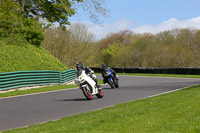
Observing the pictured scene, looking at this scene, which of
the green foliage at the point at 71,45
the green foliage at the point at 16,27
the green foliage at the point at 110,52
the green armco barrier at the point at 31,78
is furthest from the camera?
the green foliage at the point at 110,52

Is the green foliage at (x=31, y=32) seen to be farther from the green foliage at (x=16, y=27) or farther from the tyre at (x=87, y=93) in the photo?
the tyre at (x=87, y=93)

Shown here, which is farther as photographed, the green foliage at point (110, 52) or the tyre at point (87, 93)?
the green foliage at point (110, 52)

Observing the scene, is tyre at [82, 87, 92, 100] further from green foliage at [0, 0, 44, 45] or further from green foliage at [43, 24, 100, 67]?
green foliage at [43, 24, 100, 67]

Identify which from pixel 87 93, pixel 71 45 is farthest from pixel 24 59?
pixel 71 45

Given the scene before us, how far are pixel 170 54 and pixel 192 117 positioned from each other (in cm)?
6723

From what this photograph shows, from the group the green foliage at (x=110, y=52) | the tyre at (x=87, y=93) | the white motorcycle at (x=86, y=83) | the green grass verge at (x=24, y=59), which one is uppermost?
the green foliage at (x=110, y=52)

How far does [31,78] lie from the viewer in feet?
78.1

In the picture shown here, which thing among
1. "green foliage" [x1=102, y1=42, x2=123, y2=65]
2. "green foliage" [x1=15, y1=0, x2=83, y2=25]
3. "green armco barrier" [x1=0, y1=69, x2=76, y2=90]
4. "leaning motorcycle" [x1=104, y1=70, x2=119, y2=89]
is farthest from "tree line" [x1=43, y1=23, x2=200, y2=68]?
"leaning motorcycle" [x1=104, y1=70, x2=119, y2=89]

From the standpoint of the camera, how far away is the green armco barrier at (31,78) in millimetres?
21273

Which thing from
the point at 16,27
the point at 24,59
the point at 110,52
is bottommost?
the point at 24,59

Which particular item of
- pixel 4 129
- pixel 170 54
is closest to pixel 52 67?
pixel 4 129

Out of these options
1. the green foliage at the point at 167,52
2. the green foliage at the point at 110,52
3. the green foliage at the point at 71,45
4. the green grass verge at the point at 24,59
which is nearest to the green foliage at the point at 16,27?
the green grass verge at the point at 24,59

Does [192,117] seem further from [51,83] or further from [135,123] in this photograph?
[51,83]

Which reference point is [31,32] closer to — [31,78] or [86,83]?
[31,78]
